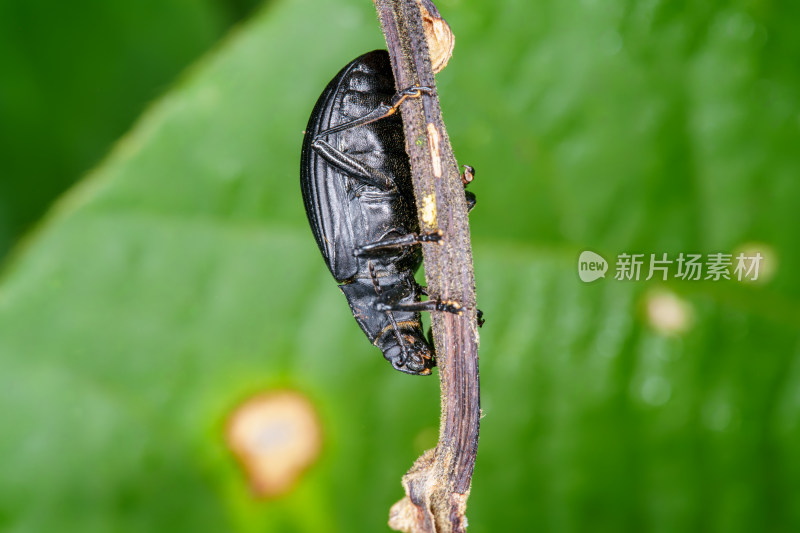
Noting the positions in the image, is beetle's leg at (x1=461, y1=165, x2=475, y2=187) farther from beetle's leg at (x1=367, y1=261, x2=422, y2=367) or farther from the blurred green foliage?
the blurred green foliage

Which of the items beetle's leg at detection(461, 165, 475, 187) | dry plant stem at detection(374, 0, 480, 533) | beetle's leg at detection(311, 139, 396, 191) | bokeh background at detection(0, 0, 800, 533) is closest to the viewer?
dry plant stem at detection(374, 0, 480, 533)

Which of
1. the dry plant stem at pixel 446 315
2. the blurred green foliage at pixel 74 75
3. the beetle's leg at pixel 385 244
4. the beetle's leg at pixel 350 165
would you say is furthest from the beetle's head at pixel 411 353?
the blurred green foliage at pixel 74 75

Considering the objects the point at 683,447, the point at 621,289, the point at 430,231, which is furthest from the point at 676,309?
the point at 430,231

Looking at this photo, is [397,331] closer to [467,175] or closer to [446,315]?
[467,175]

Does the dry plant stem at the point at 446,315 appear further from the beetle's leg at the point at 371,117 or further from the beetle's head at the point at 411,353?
the beetle's head at the point at 411,353

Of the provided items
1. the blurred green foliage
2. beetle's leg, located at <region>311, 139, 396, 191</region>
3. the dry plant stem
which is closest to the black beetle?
beetle's leg, located at <region>311, 139, 396, 191</region>
